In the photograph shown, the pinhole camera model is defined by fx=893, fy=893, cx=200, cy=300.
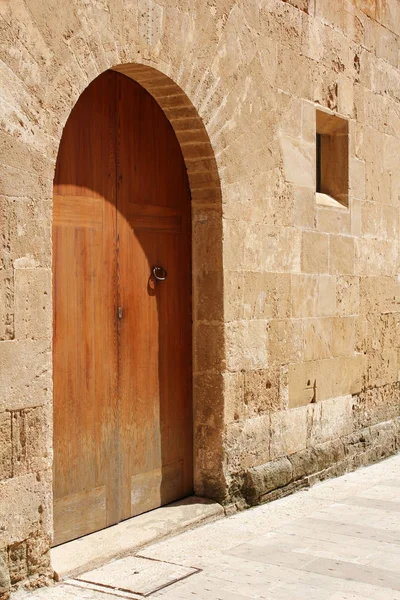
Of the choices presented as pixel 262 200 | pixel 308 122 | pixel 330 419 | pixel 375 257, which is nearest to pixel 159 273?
pixel 262 200

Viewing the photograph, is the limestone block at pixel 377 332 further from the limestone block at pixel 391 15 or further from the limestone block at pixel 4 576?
the limestone block at pixel 4 576

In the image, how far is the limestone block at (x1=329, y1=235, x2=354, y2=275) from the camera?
6.25m

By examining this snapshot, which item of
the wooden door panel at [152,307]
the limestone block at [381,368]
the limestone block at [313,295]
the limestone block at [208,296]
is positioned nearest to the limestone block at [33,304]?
the wooden door panel at [152,307]

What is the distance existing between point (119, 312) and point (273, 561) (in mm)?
1448

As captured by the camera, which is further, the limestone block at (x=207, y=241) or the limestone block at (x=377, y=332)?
the limestone block at (x=377, y=332)

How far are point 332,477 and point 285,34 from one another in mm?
2979

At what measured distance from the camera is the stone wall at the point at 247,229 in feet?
12.1

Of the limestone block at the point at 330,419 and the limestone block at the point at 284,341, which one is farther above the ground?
the limestone block at the point at 284,341

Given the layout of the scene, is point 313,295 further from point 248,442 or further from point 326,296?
point 248,442

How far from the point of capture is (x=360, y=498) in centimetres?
557

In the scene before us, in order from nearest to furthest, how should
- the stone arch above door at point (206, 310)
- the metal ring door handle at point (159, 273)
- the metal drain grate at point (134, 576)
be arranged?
the metal drain grate at point (134, 576)
the metal ring door handle at point (159, 273)
the stone arch above door at point (206, 310)

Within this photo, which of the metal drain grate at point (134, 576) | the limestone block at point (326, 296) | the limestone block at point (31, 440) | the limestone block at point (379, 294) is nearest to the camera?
the limestone block at point (31, 440)

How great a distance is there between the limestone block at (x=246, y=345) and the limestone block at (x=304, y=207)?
0.81 meters

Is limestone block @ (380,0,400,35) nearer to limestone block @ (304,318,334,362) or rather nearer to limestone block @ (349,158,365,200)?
limestone block @ (349,158,365,200)
